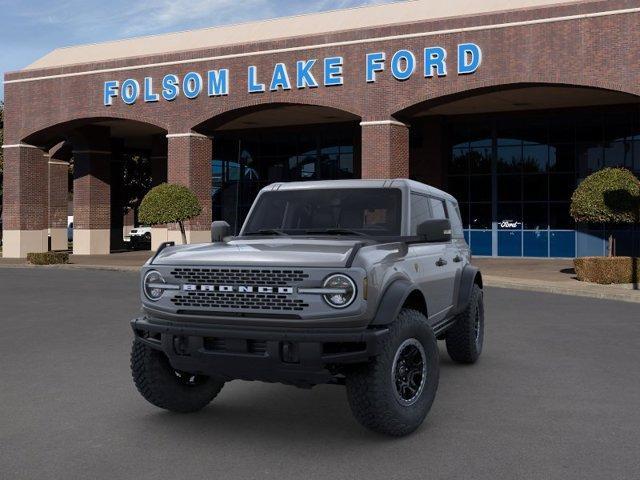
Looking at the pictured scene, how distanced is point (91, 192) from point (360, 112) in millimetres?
17575

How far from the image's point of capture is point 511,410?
6539 mm

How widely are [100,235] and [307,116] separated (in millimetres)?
13056

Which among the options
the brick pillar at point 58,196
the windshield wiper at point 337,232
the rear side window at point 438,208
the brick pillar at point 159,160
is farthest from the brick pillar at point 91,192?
the windshield wiper at point 337,232

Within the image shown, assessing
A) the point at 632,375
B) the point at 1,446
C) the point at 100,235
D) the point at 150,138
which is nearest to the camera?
the point at 1,446

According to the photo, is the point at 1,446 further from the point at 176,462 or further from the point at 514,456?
the point at 514,456

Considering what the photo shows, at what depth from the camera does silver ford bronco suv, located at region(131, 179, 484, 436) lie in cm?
524

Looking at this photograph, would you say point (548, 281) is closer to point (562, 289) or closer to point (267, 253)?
point (562, 289)

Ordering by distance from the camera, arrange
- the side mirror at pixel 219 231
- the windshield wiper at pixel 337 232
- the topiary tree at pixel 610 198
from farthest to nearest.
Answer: the topiary tree at pixel 610 198 → the side mirror at pixel 219 231 → the windshield wiper at pixel 337 232

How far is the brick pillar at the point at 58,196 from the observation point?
140 ft

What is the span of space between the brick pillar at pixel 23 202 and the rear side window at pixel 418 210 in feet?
110

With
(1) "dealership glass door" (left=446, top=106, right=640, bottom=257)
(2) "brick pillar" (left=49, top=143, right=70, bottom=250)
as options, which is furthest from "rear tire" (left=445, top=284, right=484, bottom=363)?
(2) "brick pillar" (left=49, top=143, right=70, bottom=250)

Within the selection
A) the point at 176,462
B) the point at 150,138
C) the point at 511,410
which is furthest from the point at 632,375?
the point at 150,138

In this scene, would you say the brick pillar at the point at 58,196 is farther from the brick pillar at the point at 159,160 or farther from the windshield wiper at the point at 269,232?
the windshield wiper at the point at 269,232

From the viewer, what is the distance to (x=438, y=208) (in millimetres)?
7992
